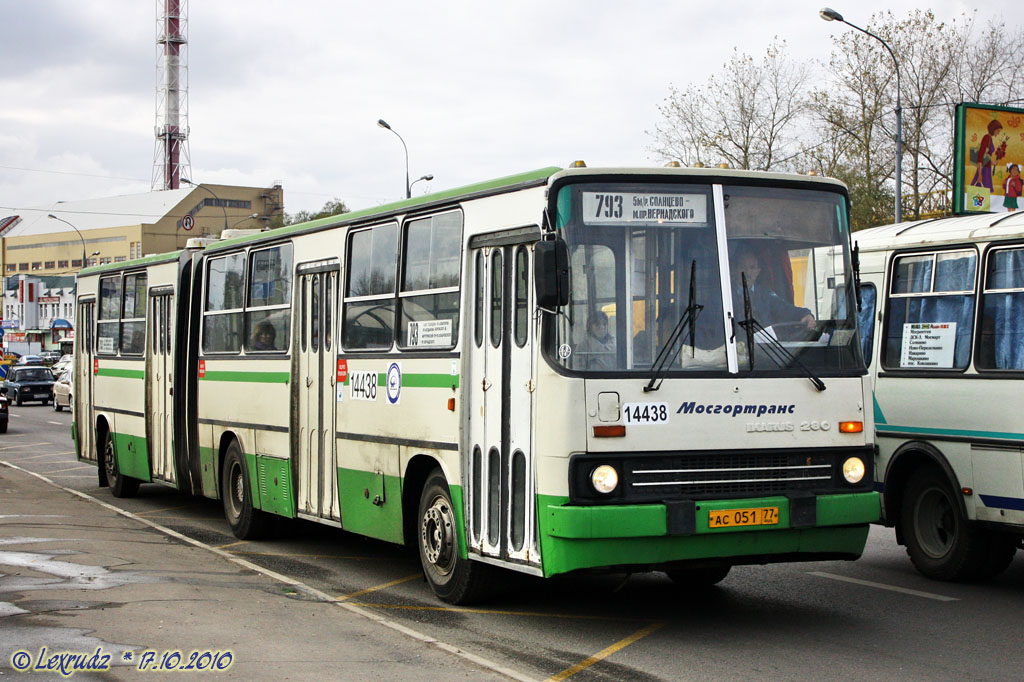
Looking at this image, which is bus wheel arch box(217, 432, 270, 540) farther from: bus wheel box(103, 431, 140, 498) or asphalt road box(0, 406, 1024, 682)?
bus wheel box(103, 431, 140, 498)

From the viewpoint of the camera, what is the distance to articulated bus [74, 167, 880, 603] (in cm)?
815

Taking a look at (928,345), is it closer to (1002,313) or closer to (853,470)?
(1002,313)

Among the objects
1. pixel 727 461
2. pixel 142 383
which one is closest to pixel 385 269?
pixel 727 461

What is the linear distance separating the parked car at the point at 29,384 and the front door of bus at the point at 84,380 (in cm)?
3324

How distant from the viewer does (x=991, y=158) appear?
28.7 m

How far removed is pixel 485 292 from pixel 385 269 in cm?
181

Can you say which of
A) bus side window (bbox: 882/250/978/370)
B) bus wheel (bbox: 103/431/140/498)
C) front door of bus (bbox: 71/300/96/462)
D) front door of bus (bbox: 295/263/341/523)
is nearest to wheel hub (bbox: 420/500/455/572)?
front door of bus (bbox: 295/263/341/523)

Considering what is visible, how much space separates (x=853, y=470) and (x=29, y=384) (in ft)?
155

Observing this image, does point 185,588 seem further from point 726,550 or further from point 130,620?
point 726,550

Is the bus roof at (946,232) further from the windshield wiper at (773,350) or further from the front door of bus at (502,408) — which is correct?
the front door of bus at (502,408)

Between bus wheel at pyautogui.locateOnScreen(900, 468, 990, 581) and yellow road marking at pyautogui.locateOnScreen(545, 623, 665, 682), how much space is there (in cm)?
322

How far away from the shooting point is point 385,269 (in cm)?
1091

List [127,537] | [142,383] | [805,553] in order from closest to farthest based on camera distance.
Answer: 1. [805,553]
2. [127,537]
3. [142,383]

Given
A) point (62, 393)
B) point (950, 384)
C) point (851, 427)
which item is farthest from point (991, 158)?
point (62, 393)
